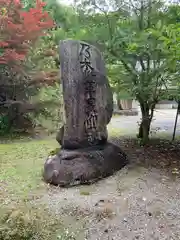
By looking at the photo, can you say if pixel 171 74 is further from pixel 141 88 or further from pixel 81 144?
pixel 81 144

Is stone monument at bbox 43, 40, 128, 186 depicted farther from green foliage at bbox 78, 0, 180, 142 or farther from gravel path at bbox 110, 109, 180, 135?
gravel path at bbox 110, 109, 180, 135

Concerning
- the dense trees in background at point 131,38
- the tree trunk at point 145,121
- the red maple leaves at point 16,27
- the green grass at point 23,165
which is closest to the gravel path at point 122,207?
the green grass at point 23,165

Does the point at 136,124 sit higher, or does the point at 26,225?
the point at 26,225

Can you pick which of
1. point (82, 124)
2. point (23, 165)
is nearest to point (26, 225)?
point (82, 124)

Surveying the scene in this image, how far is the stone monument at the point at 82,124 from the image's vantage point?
11.0 feet

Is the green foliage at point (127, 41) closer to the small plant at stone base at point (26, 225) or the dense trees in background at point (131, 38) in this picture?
the dense trees in background at point (131, 38)

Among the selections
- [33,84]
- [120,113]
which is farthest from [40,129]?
[120,113]

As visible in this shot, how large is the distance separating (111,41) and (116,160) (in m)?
1.71

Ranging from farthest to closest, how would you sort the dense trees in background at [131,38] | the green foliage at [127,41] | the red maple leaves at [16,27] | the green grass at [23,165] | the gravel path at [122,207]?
1. the red maple leaves at [16,27]
2. the green foliage at [127,41]
3. the dense trees in background at [131,38]
4. the green grass at [23,165]
5. the gravel path at [122,207]

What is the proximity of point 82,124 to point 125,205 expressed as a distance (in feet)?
4.11

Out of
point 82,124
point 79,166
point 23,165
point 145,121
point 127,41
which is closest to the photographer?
point 79,166

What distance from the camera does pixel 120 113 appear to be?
12.0 metres

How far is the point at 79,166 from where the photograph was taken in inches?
132

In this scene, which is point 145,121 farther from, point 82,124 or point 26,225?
point 26,225
